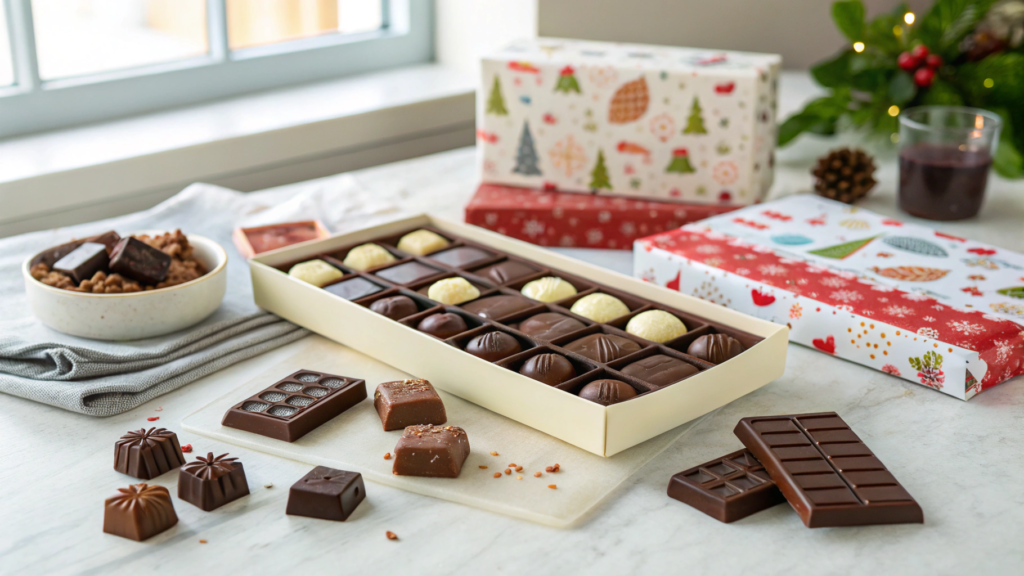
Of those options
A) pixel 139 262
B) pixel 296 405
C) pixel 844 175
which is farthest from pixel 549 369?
pixel 844 175

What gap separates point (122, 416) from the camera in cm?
106

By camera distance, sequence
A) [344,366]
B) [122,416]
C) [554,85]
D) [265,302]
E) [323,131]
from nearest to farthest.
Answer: [122,416] < [344,366] < [265,302] < [554,85] < [323,131]

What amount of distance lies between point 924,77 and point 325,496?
1609 millimetres

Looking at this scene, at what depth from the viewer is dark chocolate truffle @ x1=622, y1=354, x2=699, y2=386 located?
1.00 metres

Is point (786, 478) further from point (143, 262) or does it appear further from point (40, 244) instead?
point (40, 244)

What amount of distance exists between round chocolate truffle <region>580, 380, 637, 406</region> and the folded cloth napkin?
476 millimetres

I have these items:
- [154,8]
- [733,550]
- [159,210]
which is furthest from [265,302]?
[154,8]

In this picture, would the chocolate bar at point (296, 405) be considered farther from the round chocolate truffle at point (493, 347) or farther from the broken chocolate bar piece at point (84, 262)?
the broken chocolate bar piece at point (84, 262)

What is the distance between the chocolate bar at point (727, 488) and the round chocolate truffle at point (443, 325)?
13.7 inches

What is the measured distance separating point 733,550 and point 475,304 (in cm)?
50

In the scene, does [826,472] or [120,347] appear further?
[120,347]

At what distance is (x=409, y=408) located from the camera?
101 cm

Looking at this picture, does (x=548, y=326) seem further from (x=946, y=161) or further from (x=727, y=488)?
(x=946, y=161)

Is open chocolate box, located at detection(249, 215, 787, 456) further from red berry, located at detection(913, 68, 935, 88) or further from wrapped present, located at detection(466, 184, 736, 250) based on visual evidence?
red berry, located at detection(913, 68, 935, 88)
